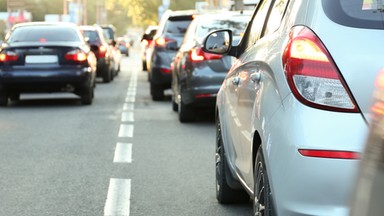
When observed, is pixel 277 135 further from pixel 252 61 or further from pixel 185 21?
pixel 185 21

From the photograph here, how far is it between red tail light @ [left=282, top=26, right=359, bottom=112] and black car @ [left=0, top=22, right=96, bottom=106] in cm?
1118

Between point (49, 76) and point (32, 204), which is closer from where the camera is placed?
point (32, 204)

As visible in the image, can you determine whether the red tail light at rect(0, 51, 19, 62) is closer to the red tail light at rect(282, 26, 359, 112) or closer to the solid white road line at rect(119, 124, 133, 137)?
the solid white road line at rect(119, 124, 133, 137)

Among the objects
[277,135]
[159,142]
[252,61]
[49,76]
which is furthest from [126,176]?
[49,76]

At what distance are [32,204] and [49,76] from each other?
27.8ft

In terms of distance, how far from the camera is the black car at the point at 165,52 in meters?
15.8

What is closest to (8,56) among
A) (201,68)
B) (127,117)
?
(127,117)

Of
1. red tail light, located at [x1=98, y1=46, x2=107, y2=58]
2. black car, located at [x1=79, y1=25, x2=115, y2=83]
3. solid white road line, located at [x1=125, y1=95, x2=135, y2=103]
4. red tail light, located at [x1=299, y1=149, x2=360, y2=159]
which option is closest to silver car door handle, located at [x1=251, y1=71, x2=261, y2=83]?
red tail light, located at [x1=299, y1=149, x2=360, y2=159]

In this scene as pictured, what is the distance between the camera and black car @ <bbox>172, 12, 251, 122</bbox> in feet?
36.9

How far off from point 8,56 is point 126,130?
4243 millimetres

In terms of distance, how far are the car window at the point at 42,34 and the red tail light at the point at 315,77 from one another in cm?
1165

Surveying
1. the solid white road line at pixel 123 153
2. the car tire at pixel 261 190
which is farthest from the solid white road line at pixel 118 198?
the car tire at pixel 261 190

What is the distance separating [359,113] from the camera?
139 inches

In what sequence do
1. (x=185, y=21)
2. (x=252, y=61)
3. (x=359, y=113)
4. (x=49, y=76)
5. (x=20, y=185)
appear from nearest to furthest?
(x=359, y=113), (x=252, y=61), (x=20, y=185), (x=49, y=76), (x=185, y=21)
